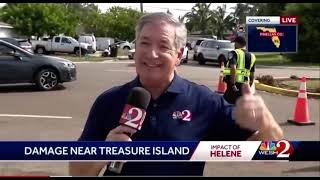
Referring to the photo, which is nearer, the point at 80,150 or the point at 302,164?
the point at 80,150

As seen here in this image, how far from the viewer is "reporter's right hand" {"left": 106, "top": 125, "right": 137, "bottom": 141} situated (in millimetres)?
2020

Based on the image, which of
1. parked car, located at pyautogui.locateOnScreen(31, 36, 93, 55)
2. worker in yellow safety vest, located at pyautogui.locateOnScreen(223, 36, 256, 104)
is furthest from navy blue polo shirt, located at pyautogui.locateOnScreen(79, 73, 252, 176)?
parked car, located at pyautogui.locateOnScreen(31, 36, 93, 55)

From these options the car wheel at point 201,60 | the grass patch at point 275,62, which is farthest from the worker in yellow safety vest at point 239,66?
the car wheel at point 201,60

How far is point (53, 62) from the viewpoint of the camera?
42.6 ft

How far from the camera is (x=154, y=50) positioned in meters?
2.26

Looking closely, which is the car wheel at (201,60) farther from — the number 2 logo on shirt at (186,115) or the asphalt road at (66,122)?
the number 2 logo on shirt at (186,115)

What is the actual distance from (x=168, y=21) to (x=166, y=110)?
0.42 metres

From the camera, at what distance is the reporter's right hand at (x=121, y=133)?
2020 mm

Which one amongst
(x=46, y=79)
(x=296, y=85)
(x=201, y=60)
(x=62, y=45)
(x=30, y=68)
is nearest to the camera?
(x=30, y=68)

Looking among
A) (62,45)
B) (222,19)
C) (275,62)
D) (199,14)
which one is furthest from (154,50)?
(62,45)

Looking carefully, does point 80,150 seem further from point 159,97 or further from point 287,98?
point 287,98

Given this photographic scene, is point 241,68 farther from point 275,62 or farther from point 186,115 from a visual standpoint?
point 275,62

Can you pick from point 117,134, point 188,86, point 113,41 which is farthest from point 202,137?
point 113,41

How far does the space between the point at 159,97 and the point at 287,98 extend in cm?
1065
